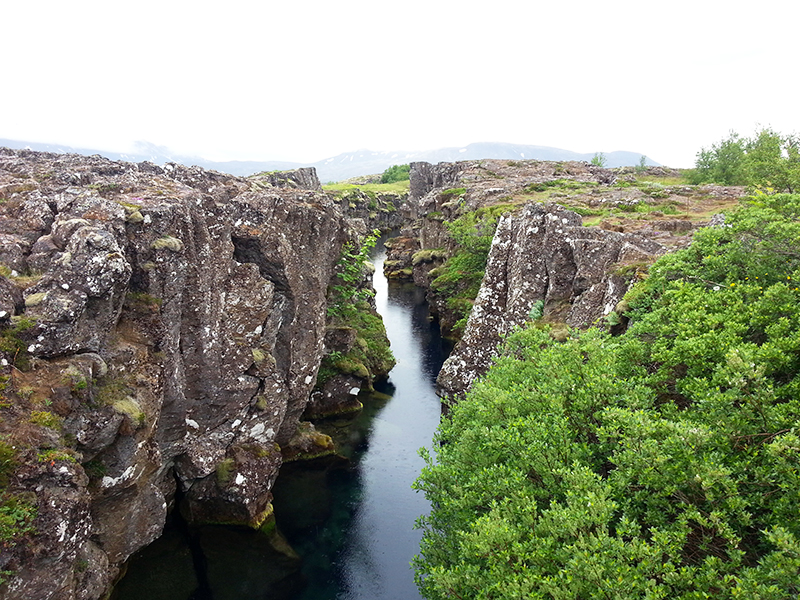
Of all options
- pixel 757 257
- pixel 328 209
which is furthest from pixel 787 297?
pixel 328 209

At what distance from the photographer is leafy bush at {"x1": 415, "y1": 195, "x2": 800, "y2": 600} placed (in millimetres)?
10461

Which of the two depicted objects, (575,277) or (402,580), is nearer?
(402,580)

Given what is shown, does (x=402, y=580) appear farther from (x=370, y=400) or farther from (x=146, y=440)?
(x=370, y=400)

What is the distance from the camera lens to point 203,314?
1064 inches

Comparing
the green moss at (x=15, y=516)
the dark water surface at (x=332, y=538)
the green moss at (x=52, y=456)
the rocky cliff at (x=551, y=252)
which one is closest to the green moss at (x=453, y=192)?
the rocky cliff at (x=551, y=252)

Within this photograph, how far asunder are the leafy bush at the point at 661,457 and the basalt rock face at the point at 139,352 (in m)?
13.6

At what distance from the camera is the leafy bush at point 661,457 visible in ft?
34.3

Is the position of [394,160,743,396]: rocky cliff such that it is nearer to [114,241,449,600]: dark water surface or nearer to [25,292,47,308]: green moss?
[114,241,449,600]: dark water surface

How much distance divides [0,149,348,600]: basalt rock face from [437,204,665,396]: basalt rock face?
13500mm

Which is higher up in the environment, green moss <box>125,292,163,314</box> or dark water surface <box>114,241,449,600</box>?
green moss <box>125,292,163,314</box>

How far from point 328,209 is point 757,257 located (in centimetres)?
2933

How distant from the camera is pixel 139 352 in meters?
23.0

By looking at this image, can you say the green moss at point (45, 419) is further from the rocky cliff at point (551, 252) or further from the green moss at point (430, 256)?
the green moss at point (430, 256)

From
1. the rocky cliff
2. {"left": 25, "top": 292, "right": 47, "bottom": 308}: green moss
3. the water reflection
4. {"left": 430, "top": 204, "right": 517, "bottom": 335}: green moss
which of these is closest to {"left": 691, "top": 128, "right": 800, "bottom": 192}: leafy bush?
the rocky cliff
